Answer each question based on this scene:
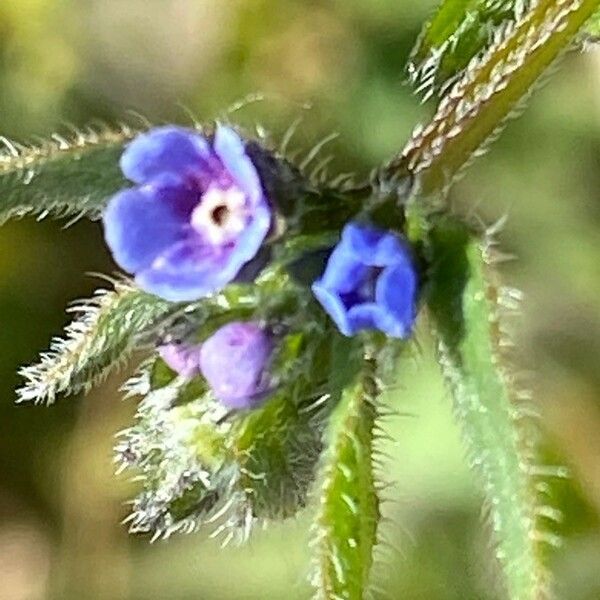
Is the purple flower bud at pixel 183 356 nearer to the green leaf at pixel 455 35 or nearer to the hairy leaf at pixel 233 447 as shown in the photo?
the hairy leaf at pixel 233 447

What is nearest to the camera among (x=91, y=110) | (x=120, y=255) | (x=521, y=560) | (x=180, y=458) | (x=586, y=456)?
(x=521, y=560)

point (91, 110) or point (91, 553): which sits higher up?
point (91, 110)

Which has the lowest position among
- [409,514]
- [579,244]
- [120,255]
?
[120,255]

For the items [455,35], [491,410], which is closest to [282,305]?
[491,410]

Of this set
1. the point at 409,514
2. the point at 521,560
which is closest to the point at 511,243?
the point at 409,514

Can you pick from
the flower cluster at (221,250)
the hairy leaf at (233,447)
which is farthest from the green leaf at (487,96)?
the hairy leaf at (233,447)

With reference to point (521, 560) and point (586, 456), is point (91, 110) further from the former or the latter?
point (521, 560)

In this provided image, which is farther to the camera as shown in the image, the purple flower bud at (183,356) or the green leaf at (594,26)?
the green leaf at (594,26)
